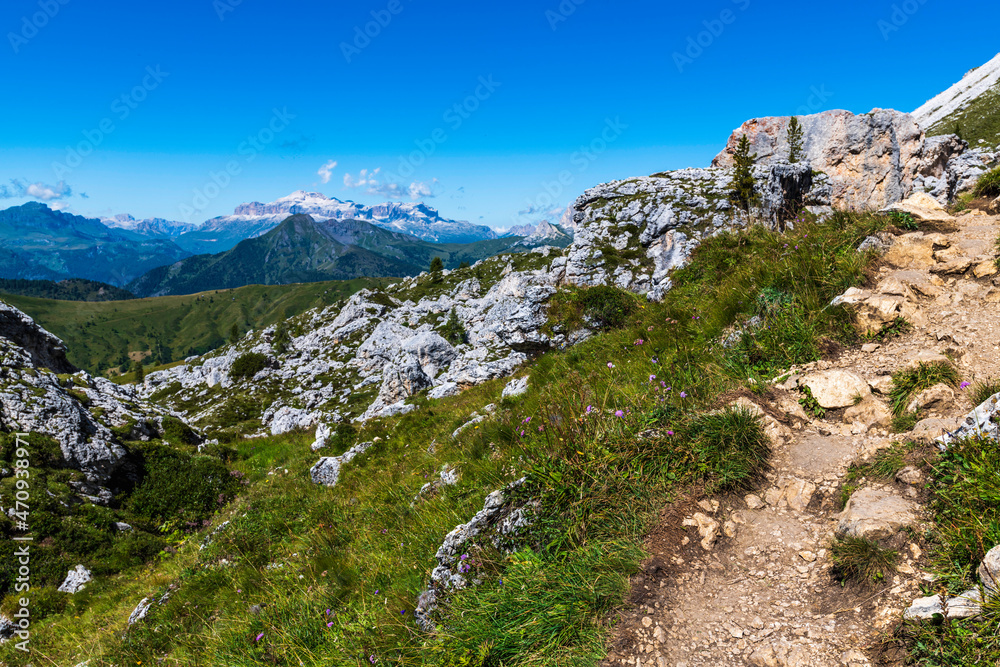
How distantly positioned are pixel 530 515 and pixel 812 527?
276cm

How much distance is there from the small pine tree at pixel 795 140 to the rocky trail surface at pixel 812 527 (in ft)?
290

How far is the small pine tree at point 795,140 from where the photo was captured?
75000 mm

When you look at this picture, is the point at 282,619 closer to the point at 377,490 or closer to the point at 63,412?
the point at 377,490

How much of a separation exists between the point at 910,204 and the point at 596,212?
40852mm

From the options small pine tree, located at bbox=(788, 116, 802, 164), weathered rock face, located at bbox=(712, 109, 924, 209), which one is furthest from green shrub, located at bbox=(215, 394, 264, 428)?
small pine tree, located at bbox=(788, 116, 802, 164)

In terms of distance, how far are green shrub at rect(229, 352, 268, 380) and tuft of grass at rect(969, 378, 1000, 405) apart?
76.7 m

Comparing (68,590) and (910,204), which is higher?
(910,204)

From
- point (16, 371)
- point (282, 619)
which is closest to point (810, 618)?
point (282, 619)

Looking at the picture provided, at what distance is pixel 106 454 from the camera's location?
A: 16484 mm

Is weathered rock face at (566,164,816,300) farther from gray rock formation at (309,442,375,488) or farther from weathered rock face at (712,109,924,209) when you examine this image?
gray rock formation at (309,442,375,488)

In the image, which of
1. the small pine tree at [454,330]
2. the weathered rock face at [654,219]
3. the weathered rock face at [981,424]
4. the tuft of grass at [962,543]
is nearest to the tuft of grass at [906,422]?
the weathered rock face at [981,424]

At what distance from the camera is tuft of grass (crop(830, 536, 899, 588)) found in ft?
10.9

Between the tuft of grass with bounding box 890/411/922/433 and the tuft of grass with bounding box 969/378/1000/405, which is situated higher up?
the tuft of grass with bounding box 969/378/1000/405

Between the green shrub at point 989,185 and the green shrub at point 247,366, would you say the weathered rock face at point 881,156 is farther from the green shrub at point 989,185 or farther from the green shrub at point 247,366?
the green shrub at point 247,366
